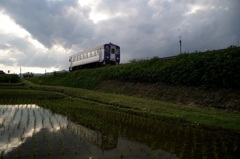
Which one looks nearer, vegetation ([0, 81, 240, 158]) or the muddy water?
the muddy water

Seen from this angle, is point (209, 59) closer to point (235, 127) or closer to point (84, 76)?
point (235, 127)

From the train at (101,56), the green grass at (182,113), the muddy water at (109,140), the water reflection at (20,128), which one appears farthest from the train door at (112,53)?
the muddy water at (109,140)

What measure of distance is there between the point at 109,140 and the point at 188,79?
41.0 ft

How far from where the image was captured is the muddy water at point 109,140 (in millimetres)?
6797

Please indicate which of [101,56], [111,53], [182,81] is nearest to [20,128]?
[182,81]

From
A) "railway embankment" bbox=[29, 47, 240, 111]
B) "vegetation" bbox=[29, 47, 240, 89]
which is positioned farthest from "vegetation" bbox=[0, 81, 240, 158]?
"vegetation" bbox=[29, 47, 240, 89]

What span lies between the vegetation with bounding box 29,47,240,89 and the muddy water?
7.23 m

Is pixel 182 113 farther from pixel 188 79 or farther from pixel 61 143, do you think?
pixel 61 143

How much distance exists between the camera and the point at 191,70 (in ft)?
62.7

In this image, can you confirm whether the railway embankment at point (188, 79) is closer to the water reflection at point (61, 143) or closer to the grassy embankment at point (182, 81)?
the grassy embankment at point (182, 81)

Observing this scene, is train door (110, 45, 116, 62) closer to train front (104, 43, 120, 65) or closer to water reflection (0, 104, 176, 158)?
train front (104, 43, 120, 65)

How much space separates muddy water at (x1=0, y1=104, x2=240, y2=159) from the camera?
Answer: 680 centimetres

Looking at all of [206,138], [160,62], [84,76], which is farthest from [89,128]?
[84,76]

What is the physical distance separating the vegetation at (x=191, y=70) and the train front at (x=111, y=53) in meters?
4.29
